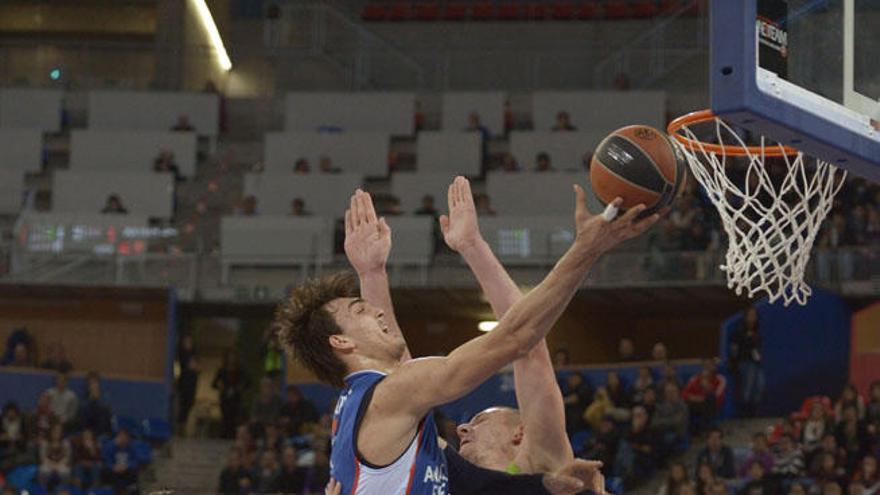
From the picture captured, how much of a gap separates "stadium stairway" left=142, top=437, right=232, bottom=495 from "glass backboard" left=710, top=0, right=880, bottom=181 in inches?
472

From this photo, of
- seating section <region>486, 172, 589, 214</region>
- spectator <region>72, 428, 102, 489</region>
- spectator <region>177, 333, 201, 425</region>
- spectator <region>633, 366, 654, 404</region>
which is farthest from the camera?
seating section <region>486, 172, 589, 214</region>

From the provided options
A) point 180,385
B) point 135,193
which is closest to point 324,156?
point 135,193

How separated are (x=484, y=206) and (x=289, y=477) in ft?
20.8

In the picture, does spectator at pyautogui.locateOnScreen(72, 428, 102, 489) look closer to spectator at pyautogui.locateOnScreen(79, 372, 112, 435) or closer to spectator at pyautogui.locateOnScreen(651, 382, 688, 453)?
spectator at pyautogui.locateOnScreen(79, 372, 112, 435)

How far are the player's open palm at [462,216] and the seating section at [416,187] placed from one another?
1631 cm

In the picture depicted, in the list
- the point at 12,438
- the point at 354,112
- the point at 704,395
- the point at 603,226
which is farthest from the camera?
the point at 354,112

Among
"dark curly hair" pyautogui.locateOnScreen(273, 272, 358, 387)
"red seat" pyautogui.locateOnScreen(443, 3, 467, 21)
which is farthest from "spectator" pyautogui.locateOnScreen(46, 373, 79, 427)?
"dark curly hair" pyautogui.locateOnScreen(273, 272, 358, 387)

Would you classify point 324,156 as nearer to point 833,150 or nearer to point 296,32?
point 296,32

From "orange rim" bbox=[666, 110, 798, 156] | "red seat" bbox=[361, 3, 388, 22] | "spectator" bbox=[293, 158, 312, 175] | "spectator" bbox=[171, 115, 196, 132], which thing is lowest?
"orange rim" bbox=[666, 110, 798, 156]

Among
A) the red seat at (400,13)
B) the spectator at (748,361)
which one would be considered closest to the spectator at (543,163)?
the spectator at (748,361)

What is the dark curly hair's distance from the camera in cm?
488

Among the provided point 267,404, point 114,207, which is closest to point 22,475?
point 267,404

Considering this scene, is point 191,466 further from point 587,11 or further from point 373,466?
point 373,466

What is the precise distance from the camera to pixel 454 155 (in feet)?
74.6
